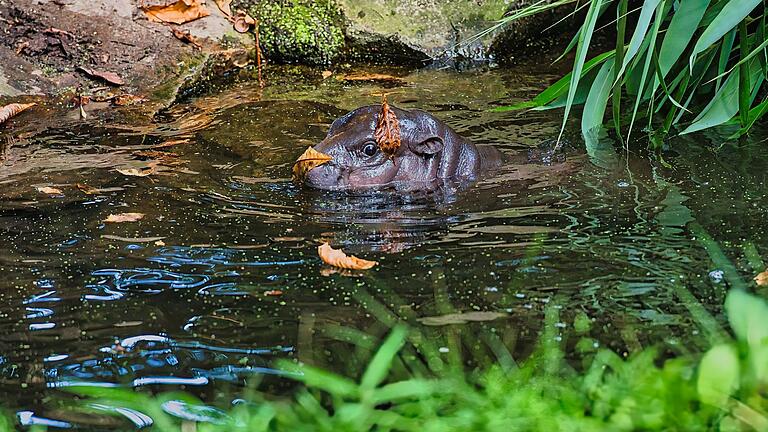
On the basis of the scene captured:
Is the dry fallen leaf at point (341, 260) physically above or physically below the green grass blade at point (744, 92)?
below

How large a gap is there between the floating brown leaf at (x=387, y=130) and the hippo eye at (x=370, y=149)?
0.12 ft

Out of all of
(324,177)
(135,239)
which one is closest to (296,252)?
(135,239)

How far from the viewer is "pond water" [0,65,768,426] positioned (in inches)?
137

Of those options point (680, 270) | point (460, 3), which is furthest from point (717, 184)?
point (460, 3)

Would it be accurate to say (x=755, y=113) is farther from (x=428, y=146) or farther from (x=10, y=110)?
(x=10, y=110)

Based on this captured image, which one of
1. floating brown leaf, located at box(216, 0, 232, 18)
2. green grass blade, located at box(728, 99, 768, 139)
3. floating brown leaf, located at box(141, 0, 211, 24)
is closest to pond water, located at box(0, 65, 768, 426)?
green grass blade, located at box(728, 99, 768, 139)

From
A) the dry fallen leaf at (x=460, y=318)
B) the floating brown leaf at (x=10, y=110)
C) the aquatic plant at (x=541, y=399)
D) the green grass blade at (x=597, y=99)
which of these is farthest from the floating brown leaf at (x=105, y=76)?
the aquatic plant at (x=541, y=399)

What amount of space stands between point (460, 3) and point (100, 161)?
454cm

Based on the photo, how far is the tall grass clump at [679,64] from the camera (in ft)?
16.7

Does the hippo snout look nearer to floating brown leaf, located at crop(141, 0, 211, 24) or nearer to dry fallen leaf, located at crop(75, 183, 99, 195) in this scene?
dry fallen leaf, located at crop(75, 183, 99, 195)

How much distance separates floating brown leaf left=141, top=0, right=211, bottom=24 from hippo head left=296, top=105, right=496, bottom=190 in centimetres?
342

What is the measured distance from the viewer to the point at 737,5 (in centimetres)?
506

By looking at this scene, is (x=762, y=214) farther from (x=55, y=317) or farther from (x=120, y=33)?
(x=120, y=33)

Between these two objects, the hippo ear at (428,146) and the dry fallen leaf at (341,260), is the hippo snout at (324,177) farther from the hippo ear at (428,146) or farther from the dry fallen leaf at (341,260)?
the dry fallen leaf at (341,260)
